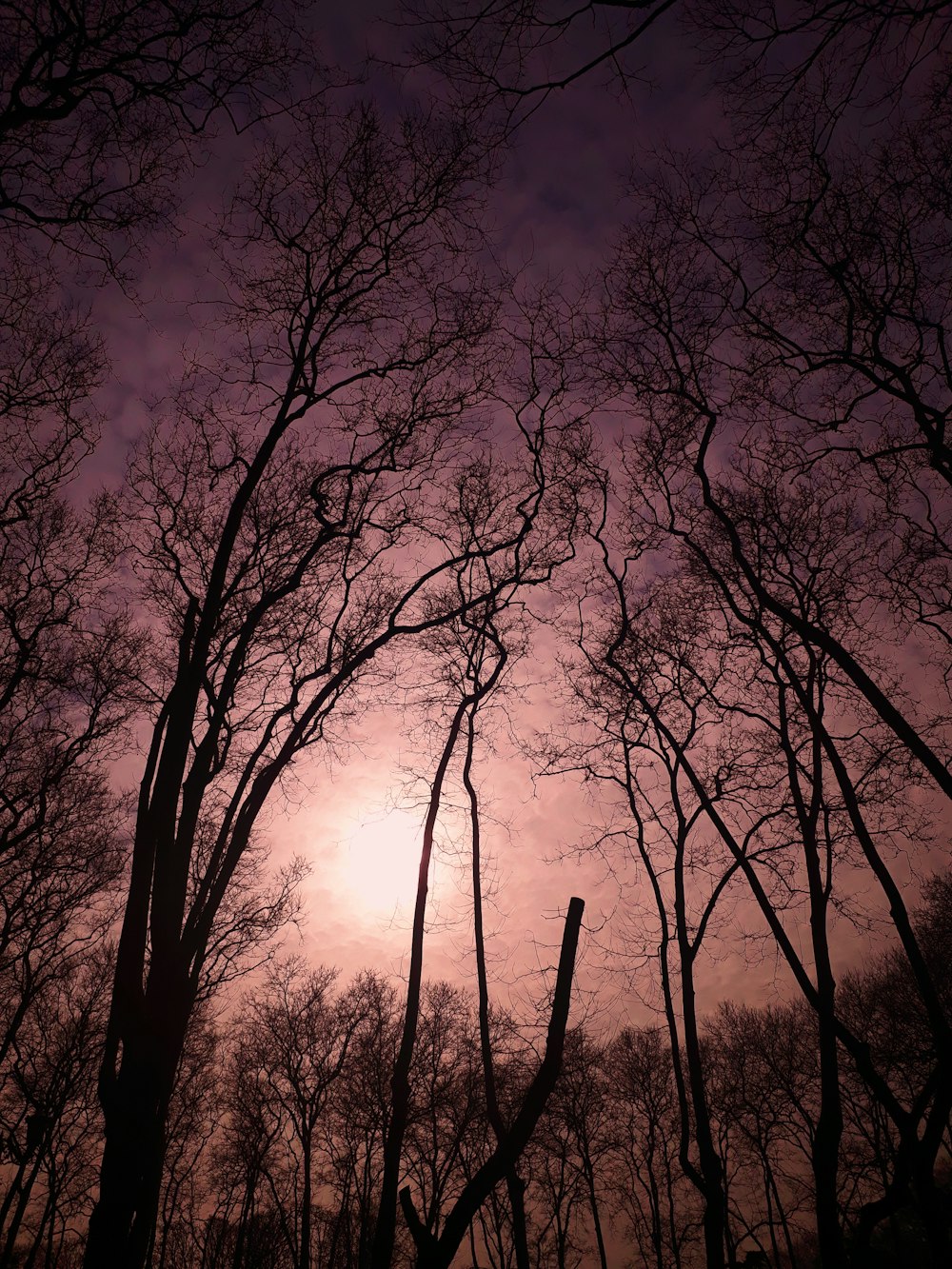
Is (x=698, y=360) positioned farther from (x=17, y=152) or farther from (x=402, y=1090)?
(x=402, y=1090)

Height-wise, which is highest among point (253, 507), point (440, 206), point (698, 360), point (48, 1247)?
point (440, 206)

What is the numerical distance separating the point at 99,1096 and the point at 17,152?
25.1 ft

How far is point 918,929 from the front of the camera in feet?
85.8

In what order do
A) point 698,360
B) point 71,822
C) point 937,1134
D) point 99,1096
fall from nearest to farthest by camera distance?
1. point 99,1096
2. point 937,1134
3. point 698,360
4. point 71,822

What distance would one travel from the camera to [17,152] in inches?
220

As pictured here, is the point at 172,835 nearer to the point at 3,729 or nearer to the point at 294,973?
→ the point at 3,729

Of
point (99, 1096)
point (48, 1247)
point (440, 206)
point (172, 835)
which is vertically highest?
point (440, 206)

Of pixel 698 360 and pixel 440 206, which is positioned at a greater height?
pixel 440 206

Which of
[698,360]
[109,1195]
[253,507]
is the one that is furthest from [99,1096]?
[698,360]

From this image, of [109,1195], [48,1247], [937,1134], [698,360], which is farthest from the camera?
[48,1247]

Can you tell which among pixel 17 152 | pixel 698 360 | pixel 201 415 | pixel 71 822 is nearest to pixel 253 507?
pixel 201 415

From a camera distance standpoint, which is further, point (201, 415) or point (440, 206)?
point (201, 415)

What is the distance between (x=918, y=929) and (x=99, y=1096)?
3080 centimetres

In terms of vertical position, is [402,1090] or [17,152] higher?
[17,152]
